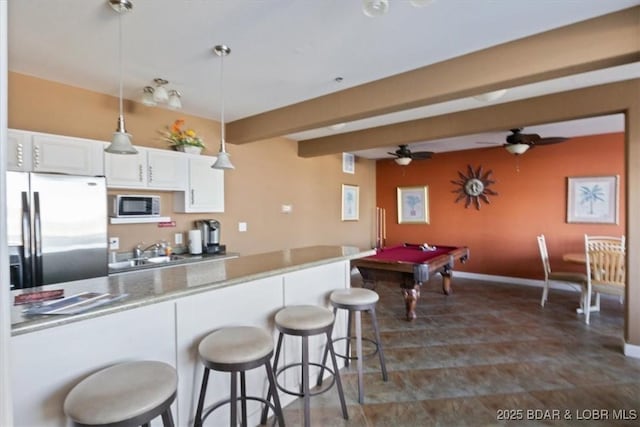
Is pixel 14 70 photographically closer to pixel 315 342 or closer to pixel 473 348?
pixel 315 342

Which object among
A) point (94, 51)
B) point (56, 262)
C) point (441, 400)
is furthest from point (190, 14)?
point (441, 400)

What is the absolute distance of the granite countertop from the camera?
1.16m

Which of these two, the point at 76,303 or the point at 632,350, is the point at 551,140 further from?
the point at 76,303

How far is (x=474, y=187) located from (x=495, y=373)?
13.9 feet

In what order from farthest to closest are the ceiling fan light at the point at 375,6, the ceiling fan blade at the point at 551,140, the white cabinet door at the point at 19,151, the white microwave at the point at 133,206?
the ceiling fan blade at the point at 551,140, the white microwave at the point at 133,206, the white cabinet door at the point at 19,151, the ceiling fan light at the point at 375,6

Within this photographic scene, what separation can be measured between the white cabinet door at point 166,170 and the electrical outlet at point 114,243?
0.66 metres

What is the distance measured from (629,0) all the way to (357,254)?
2.38m

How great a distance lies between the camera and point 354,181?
6.90 m

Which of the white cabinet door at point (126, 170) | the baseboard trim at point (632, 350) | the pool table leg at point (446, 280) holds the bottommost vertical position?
the baseboard trim at point (632, 350)

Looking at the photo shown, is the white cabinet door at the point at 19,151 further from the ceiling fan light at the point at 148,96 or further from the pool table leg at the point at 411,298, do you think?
the pool table leg at the point at 411,298

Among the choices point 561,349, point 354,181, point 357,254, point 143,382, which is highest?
point 354,181

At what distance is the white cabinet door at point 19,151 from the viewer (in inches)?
96.5

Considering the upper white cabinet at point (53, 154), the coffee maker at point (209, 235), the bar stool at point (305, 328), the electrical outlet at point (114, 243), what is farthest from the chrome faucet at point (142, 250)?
the bar stool at point (305, 328)

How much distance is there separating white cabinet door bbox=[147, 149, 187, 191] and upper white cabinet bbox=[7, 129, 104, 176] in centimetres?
45
